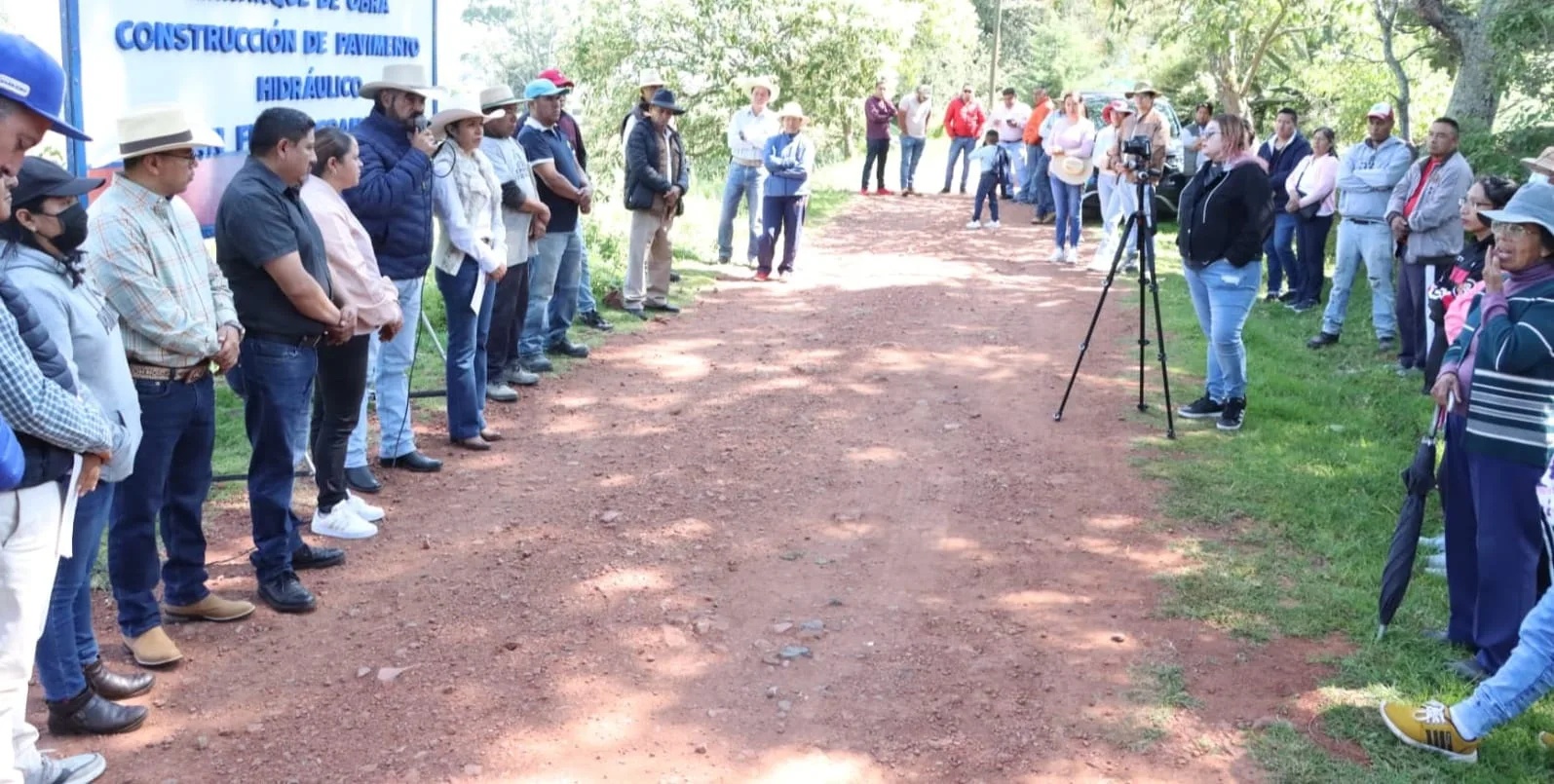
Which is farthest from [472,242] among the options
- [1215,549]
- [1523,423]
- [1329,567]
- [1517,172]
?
[1517,172]

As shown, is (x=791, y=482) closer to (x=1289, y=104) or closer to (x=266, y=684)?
(x=266, y=684)

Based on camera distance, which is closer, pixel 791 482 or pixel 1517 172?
pixel 791 482

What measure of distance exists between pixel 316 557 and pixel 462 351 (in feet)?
6.33

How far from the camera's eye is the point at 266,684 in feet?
15.1

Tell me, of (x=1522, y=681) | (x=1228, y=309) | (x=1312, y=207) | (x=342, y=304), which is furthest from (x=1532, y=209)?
(x=1312, y=207)

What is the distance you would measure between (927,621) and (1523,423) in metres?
2.28

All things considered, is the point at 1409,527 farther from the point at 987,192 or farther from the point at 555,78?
the point at 987,192

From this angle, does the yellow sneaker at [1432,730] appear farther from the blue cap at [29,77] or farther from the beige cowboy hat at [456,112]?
the beige cowboy hat at [456,112]

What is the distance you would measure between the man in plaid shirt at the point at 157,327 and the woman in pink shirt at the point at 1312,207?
32.1 feet

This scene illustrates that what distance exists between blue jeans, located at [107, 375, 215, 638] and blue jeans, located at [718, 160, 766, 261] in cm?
848

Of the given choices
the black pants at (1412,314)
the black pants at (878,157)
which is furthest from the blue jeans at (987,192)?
the black pants at (1412,314)

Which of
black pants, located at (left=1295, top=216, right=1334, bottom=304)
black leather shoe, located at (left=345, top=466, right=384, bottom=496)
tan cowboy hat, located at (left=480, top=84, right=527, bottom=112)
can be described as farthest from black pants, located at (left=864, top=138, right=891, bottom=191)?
black leather shoe, located at (left=345, top=466, right=384, bottom=496)

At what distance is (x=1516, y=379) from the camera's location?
466 cm

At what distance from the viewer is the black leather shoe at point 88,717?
418 centimetres
